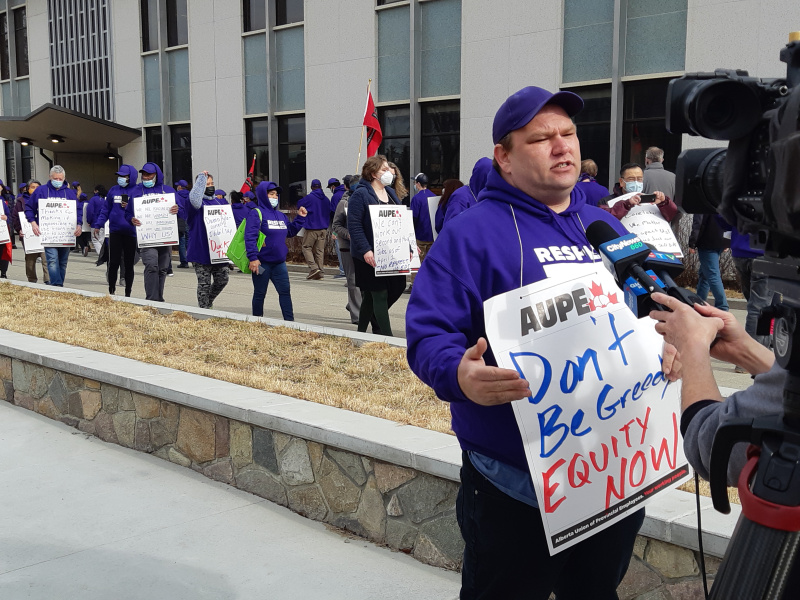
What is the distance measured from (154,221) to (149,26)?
53.7 feet

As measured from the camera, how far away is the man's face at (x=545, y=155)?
8.29 feet

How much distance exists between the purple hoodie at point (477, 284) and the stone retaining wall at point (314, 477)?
1.11m

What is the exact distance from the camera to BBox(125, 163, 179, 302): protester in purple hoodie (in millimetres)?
12133

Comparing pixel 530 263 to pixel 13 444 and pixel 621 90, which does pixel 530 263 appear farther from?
pixel 621 90

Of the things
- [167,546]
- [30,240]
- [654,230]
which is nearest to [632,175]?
[654,230]

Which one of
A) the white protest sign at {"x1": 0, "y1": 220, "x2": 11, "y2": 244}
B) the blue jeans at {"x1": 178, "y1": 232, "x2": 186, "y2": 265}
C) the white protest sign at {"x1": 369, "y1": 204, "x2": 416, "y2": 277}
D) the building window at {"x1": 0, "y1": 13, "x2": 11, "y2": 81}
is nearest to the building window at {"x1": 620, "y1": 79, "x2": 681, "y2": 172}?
the white protest sign at {"x1": 369, "y1": 204, "x2": 416, "y2": 277}

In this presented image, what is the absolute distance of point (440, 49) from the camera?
61.4 ft

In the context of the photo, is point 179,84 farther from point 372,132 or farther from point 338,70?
point 372,132

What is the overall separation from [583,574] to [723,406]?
3.51ft

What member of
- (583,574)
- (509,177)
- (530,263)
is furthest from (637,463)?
(509,177)

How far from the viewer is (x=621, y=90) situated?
1595cm

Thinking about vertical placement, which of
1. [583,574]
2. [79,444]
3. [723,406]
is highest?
[723,406]

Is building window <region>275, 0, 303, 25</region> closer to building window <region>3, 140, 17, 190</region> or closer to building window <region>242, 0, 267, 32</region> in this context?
building window <region>242, 0, 267, 32</region>

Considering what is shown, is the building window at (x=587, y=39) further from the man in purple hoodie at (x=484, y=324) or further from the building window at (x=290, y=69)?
the man in purple hoodie at (x=484, y=324)
